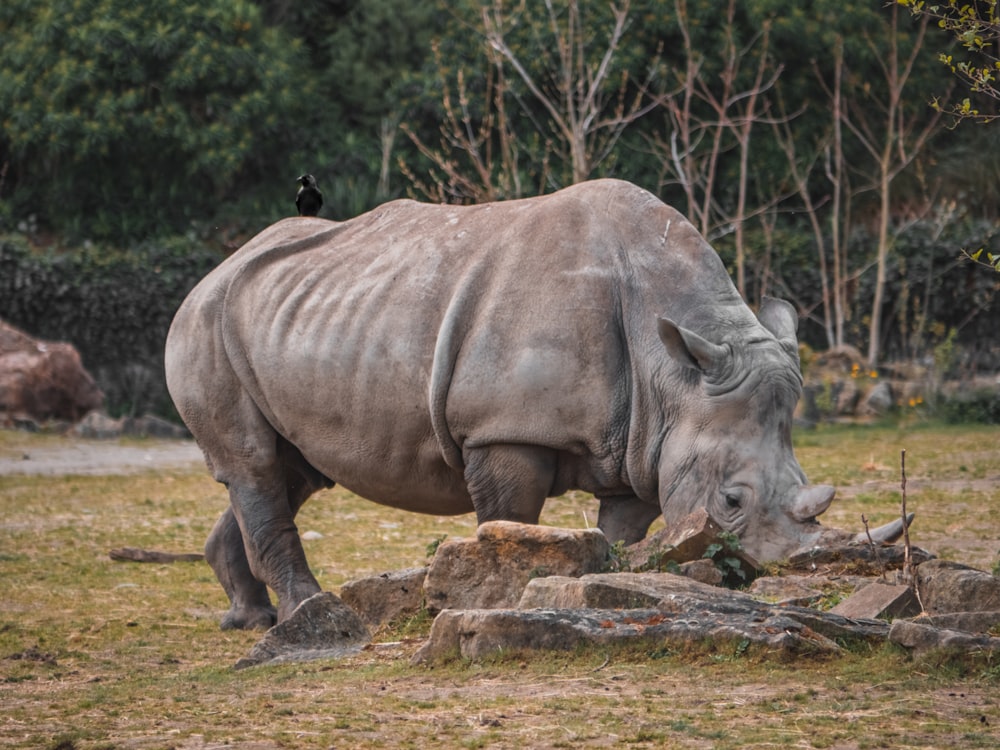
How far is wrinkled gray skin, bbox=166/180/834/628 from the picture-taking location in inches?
281

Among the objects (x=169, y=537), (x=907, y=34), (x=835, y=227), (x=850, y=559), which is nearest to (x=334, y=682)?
(x=850, y=559)

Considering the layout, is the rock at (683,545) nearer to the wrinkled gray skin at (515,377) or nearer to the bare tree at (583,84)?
the wrinkled gray skin at (515,377)

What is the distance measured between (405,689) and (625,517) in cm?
240

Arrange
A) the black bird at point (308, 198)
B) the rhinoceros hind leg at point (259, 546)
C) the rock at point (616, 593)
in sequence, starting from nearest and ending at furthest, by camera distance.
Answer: the rock at point (616, 593), the rhinoceros hind leg at point (259, 546), the black bird at point (308, 198)

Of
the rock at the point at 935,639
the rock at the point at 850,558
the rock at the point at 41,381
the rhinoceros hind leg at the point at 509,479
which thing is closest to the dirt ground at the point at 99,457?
the rock at the point at 41,381

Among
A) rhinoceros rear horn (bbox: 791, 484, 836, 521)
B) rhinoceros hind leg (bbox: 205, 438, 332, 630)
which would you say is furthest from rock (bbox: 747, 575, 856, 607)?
rhinoceros hind leg (bbox: 205, 438, 332, 630)

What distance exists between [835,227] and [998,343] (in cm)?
293

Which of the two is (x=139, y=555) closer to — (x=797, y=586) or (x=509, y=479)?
(x=509, y=479)

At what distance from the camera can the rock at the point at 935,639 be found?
5.21 m

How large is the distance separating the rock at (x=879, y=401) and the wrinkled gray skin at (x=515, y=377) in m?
10.7

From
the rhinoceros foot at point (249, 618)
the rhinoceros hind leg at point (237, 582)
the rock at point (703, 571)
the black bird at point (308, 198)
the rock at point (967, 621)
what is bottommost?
the rhinoceros foot at point (249, 618)

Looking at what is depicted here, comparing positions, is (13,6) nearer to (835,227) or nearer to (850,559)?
(835,227)

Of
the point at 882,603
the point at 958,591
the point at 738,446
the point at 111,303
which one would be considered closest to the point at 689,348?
the point at 738,446

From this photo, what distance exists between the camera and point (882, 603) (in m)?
6.05
